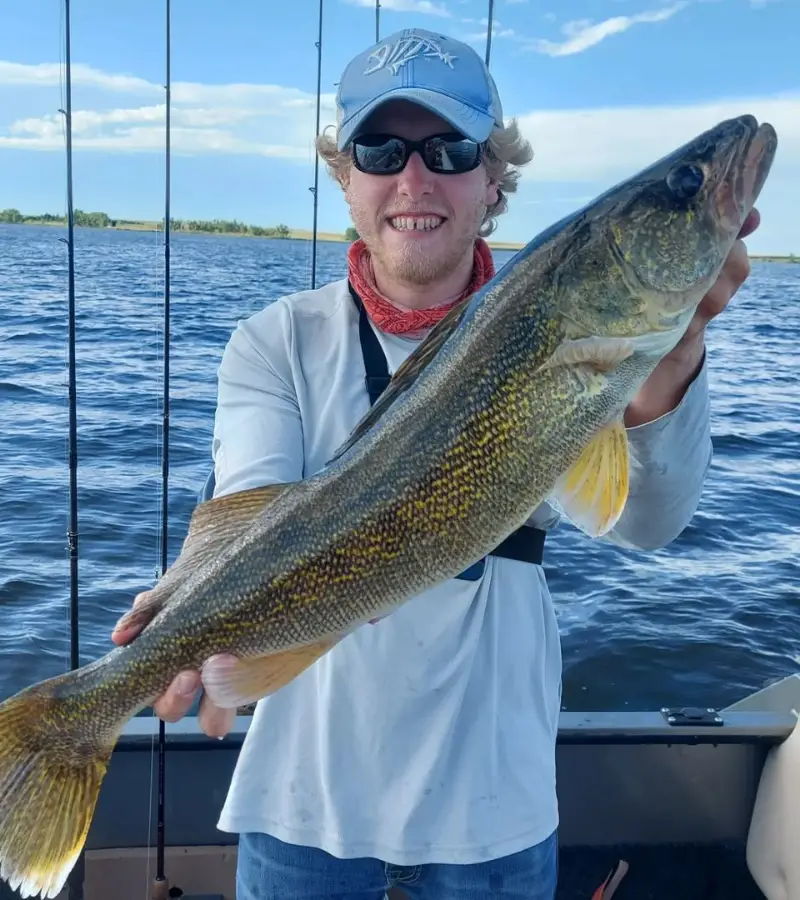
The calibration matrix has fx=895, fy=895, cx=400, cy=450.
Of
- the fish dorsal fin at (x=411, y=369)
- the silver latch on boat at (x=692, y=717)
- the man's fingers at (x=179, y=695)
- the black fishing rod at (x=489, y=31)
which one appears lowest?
the silver latch on boat at (x=692, y=717)

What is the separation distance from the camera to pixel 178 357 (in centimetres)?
1958

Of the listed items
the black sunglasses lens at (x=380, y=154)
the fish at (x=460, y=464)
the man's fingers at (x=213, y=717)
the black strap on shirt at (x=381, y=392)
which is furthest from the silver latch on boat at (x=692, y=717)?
the black sunglasses lens at (x=380, y=154)

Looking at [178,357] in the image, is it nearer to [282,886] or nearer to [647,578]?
[647,578]

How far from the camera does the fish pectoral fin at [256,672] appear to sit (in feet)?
7.72

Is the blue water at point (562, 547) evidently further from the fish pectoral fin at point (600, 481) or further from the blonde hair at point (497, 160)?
the fish pectoral fin at point (600, 481)

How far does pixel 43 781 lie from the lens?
253cm

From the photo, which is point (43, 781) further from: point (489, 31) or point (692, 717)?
point (489, 31)

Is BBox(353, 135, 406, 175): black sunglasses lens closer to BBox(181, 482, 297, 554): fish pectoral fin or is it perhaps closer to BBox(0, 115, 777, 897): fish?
BBox(0, 115, 777, 897): fish

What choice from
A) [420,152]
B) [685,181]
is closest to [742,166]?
[685,181]

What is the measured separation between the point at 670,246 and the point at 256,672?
150 cm

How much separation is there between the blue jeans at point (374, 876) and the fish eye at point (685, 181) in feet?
6.01

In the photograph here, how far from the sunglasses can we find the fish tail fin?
5.98 feet

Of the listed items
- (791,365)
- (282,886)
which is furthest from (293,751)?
(791,365)

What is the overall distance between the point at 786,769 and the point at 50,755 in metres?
3.16
